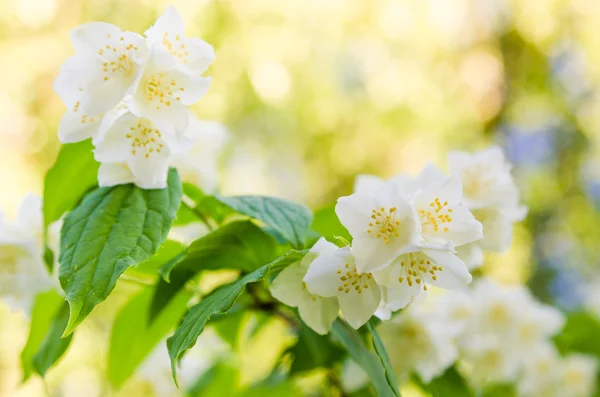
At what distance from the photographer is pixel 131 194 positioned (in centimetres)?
64

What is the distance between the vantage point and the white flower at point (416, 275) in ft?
1.80

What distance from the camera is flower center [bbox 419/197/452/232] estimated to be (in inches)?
22.8

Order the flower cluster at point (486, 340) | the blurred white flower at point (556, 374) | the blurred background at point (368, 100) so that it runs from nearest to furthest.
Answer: the flower cluster at point (486, 340), the blurred white flower at point (556, 374), the blurred background at point (368, 100)

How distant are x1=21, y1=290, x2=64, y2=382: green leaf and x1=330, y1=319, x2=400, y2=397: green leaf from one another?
0.37 m

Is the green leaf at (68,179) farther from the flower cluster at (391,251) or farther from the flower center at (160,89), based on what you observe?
the flower cluster at (391,251)

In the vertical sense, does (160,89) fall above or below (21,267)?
above

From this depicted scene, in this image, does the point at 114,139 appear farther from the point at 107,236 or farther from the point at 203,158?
the point at 203,158

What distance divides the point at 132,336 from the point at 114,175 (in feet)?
0.93

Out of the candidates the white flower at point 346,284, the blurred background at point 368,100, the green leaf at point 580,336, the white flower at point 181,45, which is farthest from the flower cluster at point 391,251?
the blurred background at point 368,100

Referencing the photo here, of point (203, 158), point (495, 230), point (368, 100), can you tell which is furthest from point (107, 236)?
point (368, 100)

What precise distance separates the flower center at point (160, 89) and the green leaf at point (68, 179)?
11cm

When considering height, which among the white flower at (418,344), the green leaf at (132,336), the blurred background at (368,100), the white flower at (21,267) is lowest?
the blurred background at (368,100)

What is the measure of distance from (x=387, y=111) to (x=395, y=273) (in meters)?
3.19

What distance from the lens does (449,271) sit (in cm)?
56
